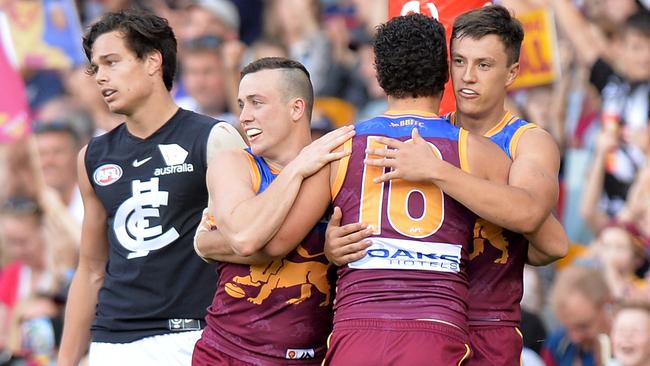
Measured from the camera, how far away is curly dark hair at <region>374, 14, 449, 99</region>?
16.8 ft

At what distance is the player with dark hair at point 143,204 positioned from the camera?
6082 mm

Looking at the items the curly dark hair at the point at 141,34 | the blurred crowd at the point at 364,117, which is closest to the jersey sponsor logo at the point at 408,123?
the curly dark hair at the point at 141,34

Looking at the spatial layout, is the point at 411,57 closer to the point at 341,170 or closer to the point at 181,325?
the point at 341,170

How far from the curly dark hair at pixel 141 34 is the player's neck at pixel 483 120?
1588 mm

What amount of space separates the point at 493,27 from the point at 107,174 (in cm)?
198

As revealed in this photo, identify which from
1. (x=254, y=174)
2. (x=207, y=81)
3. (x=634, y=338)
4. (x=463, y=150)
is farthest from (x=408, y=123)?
(x=207, y=81)

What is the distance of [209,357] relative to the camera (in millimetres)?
5574

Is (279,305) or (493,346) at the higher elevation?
(279,305)

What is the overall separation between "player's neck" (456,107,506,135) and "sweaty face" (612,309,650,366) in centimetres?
302

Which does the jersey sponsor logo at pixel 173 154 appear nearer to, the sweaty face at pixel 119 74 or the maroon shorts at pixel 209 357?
the sweaty face at pixel 119 74

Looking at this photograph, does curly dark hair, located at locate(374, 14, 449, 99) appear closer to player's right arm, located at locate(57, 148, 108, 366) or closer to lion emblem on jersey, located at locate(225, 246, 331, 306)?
lion emblem on jersey, located at locate(225, 246, 331, 306)

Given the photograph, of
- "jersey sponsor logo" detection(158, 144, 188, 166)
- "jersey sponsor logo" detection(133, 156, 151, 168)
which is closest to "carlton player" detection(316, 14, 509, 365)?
"jersey sponsor logo" detection(158, 144, 188, 166)

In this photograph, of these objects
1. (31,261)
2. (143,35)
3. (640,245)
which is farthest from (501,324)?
(31,261)

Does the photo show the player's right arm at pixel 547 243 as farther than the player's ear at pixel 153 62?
No
